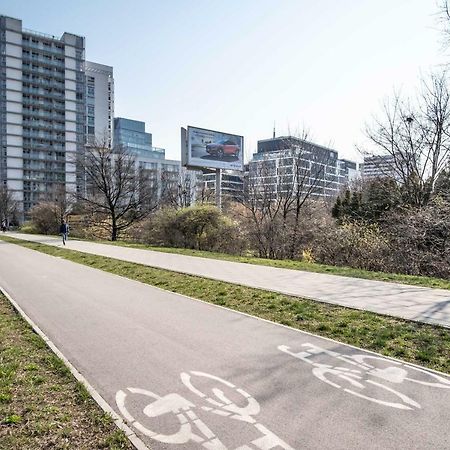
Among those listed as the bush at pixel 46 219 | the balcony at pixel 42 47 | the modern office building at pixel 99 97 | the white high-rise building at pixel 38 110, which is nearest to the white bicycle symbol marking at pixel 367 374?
the bush at pixel 46 219

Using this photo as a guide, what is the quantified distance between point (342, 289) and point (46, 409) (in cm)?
703

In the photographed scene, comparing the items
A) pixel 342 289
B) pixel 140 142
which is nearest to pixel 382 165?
pixel 342 289

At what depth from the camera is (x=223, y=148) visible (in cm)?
3516

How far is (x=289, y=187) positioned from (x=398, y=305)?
16552mm

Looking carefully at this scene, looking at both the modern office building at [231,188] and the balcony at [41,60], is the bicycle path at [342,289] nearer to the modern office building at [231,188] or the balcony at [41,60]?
the modern office building at [231,188]

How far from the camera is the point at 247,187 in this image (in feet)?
84.5

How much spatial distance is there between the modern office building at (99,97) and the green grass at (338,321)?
111078 millimetres

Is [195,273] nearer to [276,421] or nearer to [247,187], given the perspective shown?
[276,421]

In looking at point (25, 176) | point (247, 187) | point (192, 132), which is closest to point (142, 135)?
point (25, 176)

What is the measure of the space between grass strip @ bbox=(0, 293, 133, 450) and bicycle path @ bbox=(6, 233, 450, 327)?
5.19 m

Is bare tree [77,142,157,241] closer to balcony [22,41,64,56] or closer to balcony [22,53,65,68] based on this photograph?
balcony [22,53,65,68]

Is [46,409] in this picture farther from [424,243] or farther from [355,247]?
[355,247]

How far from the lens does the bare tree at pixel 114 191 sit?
116 feet

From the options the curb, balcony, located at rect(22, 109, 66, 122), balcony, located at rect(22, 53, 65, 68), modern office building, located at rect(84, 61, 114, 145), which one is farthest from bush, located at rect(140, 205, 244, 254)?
modern office building, located at rect(84, 61, 114, 145)
